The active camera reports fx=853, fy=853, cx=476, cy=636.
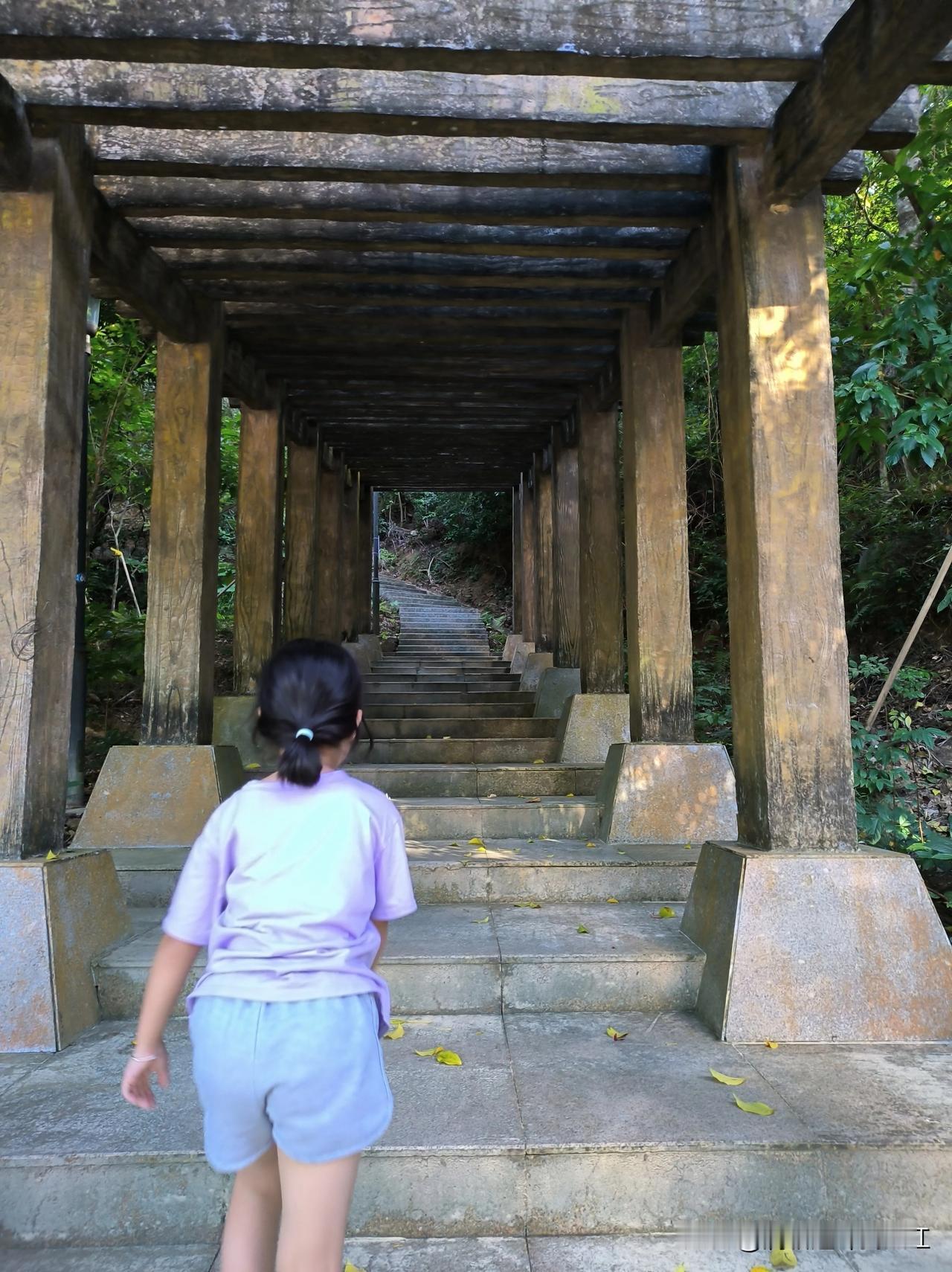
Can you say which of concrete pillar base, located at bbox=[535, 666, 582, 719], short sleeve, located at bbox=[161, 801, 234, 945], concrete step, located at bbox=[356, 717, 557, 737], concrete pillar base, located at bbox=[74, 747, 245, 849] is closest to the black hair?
short sleeve, located at bbox=[161, 801, 234, 945]

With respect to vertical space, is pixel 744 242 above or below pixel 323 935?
above

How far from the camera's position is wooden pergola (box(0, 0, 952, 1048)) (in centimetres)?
275

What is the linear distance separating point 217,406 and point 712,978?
424 centimetres

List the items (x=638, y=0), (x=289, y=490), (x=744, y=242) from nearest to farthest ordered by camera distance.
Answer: (x=638, y=0) → (x=744, y=242) → (x=289, y=490)

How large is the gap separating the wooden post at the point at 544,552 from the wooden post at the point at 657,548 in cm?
331

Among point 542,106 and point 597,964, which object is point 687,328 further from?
point 597,964

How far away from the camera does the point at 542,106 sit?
316 centimetres

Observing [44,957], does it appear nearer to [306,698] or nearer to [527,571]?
[306,698]

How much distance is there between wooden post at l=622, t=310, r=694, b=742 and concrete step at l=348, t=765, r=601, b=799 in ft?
2.31

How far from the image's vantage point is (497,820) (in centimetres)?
493

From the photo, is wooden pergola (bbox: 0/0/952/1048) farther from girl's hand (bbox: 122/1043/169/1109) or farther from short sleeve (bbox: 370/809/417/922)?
short sleeve (bbox: 370/809/417/922)

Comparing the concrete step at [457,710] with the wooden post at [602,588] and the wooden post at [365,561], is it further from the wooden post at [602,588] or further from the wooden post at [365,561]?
the wooden post at [365,561]

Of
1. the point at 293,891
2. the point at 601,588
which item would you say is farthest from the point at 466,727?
the point at 293,891

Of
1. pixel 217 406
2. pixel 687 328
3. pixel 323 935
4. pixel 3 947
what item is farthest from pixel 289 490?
pixel 323 935
